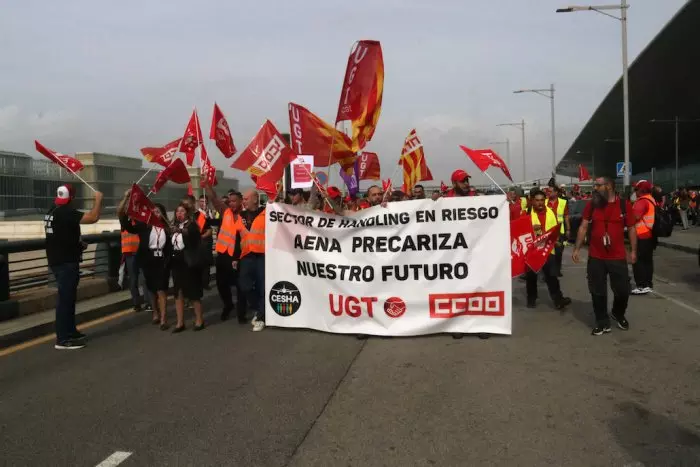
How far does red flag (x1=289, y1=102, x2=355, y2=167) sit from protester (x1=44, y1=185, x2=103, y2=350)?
245 centimetres

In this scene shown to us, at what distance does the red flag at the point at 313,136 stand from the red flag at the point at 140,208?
6.21 ft

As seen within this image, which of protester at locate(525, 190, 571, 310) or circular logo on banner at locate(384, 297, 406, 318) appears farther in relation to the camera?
protester at locate(525, 190, 571, 310)

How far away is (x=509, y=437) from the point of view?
3.86 m

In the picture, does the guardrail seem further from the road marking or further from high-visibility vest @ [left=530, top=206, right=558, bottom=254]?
high-visibility vest @ [left=530, top=206, right=558, bottom=254]

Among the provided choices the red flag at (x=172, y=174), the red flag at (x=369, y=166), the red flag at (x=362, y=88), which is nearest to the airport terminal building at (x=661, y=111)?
the red flag at (x=369, y=166)

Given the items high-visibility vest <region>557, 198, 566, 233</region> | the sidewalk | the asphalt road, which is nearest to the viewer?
the asphalt road

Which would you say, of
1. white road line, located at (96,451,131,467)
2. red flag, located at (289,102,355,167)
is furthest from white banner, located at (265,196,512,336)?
white road line, located at (96,451,131,467)

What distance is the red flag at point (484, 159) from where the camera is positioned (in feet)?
25.4

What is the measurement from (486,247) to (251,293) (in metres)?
3.11

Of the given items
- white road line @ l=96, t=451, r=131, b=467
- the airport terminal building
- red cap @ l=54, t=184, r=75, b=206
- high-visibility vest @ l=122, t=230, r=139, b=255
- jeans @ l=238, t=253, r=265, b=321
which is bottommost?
white road line @ l=96, t=451, r=131, b=467

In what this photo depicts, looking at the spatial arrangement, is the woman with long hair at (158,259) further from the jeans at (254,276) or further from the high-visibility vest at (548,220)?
the high-visibility vest at (548,220)

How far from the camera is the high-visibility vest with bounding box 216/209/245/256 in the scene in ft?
25.4

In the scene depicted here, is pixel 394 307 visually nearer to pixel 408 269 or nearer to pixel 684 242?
pixel 408 269

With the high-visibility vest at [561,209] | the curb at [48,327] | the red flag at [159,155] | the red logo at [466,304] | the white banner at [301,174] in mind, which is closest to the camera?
the red logo at [466,304]
